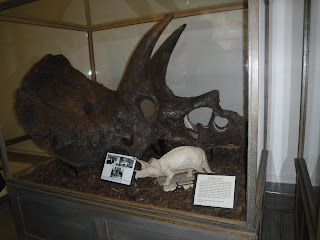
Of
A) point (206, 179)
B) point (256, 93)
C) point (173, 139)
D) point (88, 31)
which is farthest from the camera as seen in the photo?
point (88, 31)

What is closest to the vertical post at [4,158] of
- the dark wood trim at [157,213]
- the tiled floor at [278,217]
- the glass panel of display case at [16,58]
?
the glass panel of display case at [16,58]

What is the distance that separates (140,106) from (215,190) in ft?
3.56

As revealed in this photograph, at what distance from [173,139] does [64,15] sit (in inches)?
94.6

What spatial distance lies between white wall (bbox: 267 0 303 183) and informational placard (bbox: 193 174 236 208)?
1.35 m

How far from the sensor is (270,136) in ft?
8.79

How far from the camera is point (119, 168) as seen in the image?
1.98m

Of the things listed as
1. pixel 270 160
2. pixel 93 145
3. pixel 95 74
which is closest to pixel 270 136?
pixel 270 160

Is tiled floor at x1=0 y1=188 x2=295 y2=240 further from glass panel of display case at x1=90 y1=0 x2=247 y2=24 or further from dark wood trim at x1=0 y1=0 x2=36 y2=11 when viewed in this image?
dark wood trim at x1=0 y1=0 x2=36 y2=11

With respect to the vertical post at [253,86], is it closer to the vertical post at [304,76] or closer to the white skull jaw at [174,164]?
the white skull jaw at [174,164]

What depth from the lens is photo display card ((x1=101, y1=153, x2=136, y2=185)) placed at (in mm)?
1931

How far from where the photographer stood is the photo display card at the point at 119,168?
193 centimetres

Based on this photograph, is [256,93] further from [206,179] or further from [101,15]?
[101,15]

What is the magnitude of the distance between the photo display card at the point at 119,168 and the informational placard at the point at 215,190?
561mm

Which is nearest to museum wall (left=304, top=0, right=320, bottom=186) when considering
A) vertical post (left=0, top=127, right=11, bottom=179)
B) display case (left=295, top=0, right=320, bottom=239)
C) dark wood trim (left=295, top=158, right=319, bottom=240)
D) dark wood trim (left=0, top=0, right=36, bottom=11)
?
display case (left=295, top=0, right=320, bottom=239)
